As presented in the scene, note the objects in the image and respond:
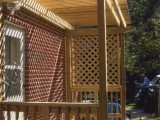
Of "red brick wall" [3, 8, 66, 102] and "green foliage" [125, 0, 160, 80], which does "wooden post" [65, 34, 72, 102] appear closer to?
"red brick wall" [3, 8, 66, 102]

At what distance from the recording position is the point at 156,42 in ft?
59.3

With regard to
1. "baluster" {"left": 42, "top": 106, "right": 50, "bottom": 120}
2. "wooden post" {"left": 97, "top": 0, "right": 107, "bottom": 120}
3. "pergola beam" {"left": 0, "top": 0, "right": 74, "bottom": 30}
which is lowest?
"baluster" {"left": 42, "top": 106, "right": 50, "bottom": 120}

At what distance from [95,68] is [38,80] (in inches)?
110

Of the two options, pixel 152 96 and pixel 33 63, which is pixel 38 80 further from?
pixel 152 96

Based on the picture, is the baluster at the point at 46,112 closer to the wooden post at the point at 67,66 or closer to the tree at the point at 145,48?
the wooden post at the point at 67,66

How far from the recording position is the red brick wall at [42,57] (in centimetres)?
712

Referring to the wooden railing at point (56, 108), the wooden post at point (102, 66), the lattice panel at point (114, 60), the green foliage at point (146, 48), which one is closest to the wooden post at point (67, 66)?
the lattice panel at point (114, 60)

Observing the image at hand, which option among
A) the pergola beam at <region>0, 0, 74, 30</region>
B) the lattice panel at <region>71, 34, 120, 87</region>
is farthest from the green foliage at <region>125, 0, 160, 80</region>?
the pergola beam at <region>0, 0, 74, 30</region>

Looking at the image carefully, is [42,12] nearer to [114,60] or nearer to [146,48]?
[114,60]

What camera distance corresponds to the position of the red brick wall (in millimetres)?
7125

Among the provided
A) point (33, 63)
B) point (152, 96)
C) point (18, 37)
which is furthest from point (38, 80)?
point (152, 96)

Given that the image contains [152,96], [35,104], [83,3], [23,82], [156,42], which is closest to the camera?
[35,104]

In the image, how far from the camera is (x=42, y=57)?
27.0 ft

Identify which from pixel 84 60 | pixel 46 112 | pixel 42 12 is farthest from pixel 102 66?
pixel 84 60
